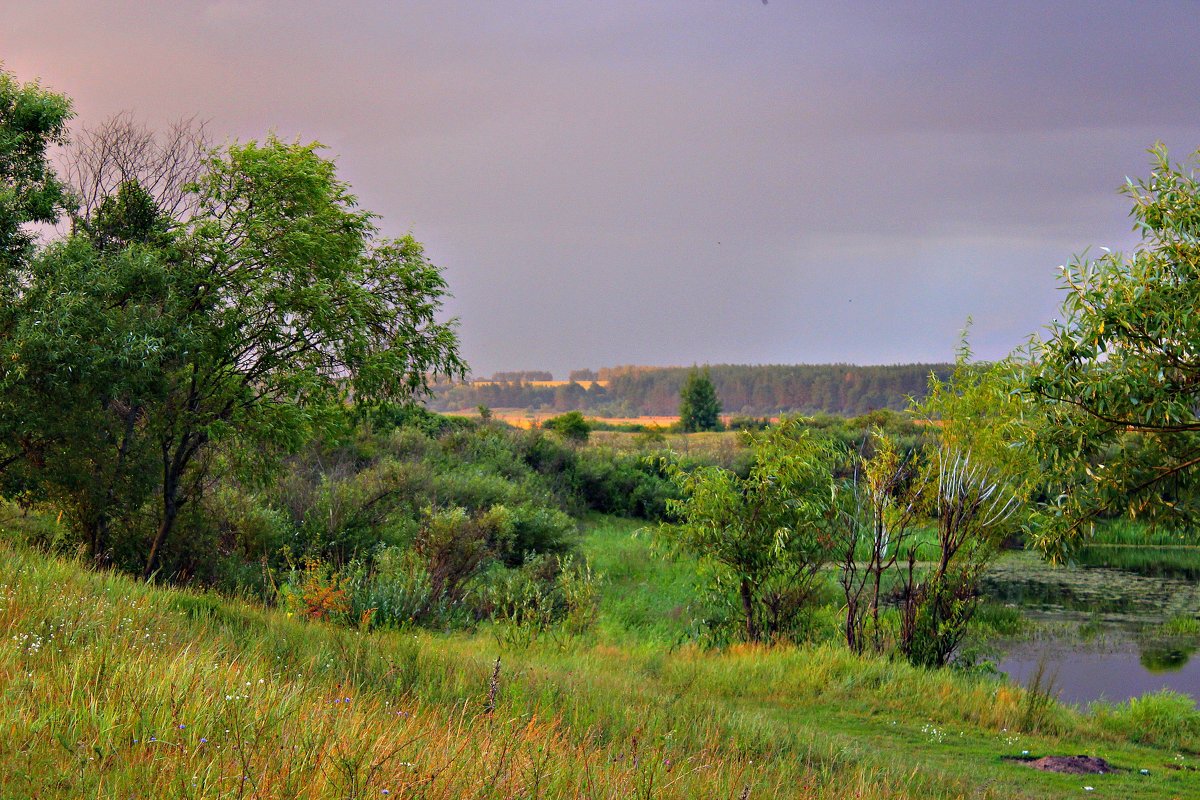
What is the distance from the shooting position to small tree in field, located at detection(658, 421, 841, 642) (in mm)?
14766

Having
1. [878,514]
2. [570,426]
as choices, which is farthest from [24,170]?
[570,426]

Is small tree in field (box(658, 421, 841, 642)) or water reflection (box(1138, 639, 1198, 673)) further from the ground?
small tree in field (box(658, 421, 841, 642))

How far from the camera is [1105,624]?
21.0 m

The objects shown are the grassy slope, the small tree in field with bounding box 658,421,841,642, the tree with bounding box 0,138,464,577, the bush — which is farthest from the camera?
the small tree in field with bounding box 658,421,841,642

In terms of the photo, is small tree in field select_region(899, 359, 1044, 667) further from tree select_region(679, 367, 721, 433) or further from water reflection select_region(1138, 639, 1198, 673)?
tree select_region(679, 367, 721, 433)

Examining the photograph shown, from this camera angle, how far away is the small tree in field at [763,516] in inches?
581

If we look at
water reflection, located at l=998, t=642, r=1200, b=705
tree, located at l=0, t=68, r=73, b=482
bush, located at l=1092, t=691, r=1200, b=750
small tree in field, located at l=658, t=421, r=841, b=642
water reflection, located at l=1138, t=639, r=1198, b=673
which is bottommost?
water reflection, located at l=998, t=642, r=1200, b=705

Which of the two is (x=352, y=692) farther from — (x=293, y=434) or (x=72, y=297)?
(x=293, y=434)

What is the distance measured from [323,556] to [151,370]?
837 cm

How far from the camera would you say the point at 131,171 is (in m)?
15.8

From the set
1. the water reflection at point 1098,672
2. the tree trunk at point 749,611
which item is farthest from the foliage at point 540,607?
the water reflection at point 1098,672

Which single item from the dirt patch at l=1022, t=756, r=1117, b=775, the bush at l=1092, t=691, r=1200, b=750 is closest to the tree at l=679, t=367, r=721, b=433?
the bush at l=1092, t=691, r=1200, b=750

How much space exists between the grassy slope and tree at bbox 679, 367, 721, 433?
8028cm

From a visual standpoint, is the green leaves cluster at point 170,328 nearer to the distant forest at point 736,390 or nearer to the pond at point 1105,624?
the pond at point 1105,624
